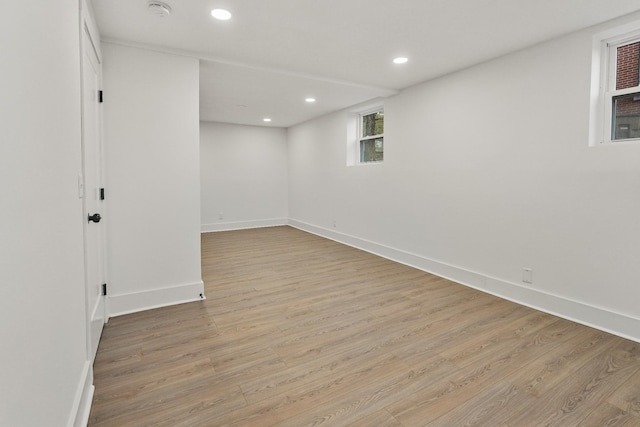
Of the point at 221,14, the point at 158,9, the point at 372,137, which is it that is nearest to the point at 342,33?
the point at 221,14

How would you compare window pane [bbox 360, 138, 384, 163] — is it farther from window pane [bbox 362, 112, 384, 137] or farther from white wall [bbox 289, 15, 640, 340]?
white wall [bbox 289, 15, 640, 340]

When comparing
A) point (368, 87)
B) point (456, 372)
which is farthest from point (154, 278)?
point (368, 87)

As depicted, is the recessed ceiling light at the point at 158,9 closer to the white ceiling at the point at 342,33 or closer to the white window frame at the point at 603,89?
the white ceiling at the point at 342,33

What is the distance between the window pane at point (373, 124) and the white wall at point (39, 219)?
4.41 m

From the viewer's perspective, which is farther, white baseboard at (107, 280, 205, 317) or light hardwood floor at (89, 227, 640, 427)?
white baseboard at (107, 280, 205, 317)

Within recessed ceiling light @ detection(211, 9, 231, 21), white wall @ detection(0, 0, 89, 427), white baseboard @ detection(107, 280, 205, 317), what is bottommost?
white baseboard @ detection(107, 280, 205, 317)

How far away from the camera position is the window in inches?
212

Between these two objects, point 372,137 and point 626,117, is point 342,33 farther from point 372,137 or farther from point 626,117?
point 372,137

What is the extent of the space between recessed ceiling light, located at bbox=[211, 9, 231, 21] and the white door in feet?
2.82

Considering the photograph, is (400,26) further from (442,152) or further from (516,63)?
(442,152)

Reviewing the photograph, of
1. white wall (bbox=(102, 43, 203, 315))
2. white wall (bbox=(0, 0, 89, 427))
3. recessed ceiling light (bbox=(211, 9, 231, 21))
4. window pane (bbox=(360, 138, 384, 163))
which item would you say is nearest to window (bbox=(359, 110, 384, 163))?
window pane (bbox=(360, 138, 384, 163))

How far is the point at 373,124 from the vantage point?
5.59 m

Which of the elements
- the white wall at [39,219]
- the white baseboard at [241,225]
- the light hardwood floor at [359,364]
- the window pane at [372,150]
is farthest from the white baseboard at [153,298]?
the white baseboard at [241,225]

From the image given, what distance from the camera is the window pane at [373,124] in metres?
5.42
